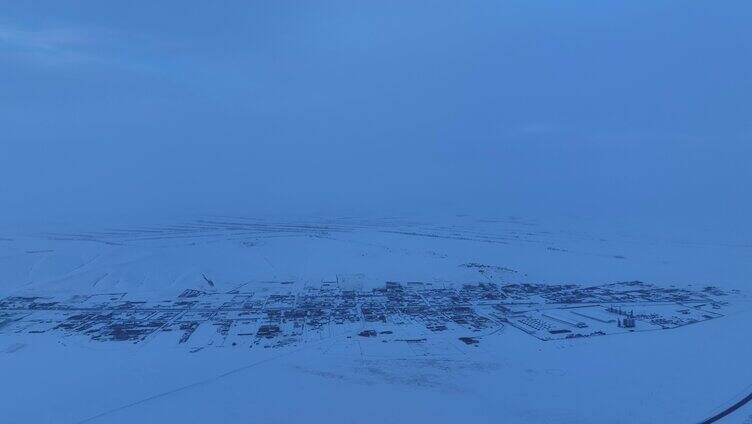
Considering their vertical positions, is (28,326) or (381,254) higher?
(381,254)

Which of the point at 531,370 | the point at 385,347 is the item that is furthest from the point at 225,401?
the point at 531,370

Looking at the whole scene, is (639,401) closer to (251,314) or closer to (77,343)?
(251,314)

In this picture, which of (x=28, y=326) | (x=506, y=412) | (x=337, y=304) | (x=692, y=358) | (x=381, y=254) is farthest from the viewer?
(x=381, y=254)

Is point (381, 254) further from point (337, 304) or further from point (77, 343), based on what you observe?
point (77, 343)

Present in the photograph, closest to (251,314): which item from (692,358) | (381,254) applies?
(381,254)

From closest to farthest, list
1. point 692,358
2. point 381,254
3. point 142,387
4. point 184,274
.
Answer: point 142,387 < point 692,358 < point 184,274 < point 381,254

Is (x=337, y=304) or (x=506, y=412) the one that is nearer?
(x=506, y=412)
